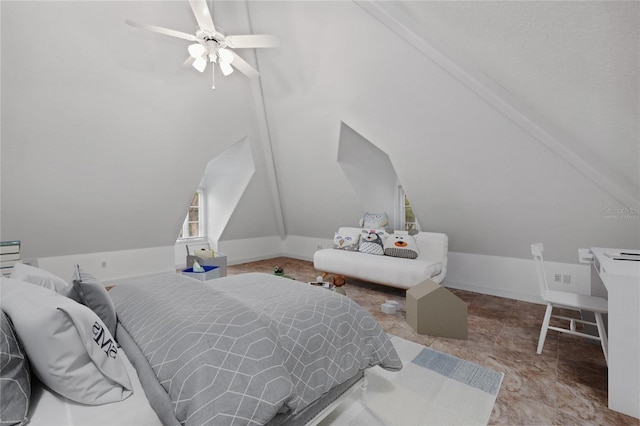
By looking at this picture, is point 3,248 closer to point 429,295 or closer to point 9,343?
point 9,343

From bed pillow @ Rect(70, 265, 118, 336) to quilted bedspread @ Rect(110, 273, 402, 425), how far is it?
0.20 feet

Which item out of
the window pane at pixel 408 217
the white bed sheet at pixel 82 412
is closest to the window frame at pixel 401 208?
the window pane at pixel 408 217

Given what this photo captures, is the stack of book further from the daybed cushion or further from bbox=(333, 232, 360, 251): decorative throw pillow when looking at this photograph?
bbox=(333, 232, 360, 251): decorative throw pillow

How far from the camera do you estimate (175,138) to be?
3.79 m

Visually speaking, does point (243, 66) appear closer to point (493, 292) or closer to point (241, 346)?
point (241, 346)

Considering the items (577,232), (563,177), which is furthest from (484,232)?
(563,177)

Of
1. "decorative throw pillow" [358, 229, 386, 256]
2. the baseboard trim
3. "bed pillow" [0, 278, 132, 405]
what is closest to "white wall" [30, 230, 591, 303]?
the baseboard trim

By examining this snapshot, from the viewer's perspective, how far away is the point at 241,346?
1144 millimetres

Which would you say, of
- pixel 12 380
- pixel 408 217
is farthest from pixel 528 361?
pixel 408 217

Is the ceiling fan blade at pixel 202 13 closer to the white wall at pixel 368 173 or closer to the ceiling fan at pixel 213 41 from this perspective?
the ceiling fan at pixel 213 41

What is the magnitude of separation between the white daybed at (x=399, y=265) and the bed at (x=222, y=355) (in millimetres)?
1850

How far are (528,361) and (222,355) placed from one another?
7.47ft

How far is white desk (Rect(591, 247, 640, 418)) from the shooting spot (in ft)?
5.41

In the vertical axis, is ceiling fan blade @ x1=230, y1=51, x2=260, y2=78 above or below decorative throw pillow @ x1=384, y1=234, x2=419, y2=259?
above
